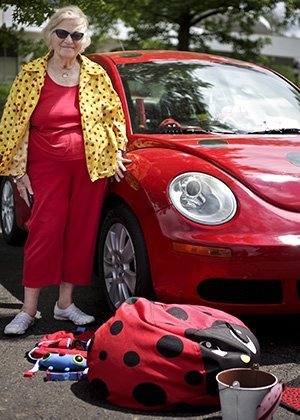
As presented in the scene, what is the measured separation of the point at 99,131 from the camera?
4.23m

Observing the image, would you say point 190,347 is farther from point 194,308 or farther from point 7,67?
point 7,67

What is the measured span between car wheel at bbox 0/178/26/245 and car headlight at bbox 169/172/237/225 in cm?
267

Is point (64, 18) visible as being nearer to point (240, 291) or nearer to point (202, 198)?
point (202, 198)

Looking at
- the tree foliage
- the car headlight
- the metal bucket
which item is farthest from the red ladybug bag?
the tree foliage

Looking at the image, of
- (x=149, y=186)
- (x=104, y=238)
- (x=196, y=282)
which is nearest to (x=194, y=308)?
(x=196, y=282)

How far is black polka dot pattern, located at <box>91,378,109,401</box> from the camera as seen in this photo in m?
3.28

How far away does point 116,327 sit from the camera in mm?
3379

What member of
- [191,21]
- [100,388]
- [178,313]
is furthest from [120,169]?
[191,21]

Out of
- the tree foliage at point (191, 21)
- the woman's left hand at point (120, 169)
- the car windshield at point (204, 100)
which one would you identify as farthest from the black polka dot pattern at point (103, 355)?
the tree foliage at point (191, 21)

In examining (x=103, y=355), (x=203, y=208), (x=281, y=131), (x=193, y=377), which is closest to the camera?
(x=193, y=377)

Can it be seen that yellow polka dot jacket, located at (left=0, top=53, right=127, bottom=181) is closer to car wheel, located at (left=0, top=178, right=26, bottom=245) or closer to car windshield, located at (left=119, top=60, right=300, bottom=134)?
car windshield, located at (left=119, top=60, right=300, bottom=134)

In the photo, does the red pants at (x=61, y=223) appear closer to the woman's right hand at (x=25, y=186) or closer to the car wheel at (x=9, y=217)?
the woman's right hand at (x=25, y=186)

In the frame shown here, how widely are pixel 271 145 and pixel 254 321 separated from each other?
100cm

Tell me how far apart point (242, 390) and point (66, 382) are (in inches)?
39.5
